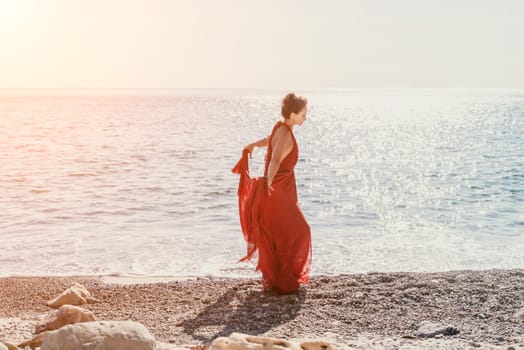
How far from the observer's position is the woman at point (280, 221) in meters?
7.03

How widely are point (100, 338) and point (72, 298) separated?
280 cm

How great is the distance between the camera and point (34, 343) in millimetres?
5500

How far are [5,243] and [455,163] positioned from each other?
2051 cm

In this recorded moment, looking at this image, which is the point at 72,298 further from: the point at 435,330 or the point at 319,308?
the point at 435,330

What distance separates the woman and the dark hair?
40 millimetres

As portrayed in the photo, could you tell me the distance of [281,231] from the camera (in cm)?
712

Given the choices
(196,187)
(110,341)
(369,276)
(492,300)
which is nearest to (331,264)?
Result: (369,276)

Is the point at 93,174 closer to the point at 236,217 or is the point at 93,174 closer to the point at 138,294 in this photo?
the point at 236,217

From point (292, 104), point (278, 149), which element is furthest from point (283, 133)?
point (292, 104)

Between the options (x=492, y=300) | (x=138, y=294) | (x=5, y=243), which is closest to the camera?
(x=492, y=300)

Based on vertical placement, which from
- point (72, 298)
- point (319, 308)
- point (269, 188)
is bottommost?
point (72, 298)

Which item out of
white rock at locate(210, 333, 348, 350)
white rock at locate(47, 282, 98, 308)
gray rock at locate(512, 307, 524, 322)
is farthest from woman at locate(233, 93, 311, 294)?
white rock at locate(210, 333, 348, 350)

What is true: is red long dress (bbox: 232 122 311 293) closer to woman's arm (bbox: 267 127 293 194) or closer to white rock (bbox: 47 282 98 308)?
woman's arm (bbox: 267 127 293 194)

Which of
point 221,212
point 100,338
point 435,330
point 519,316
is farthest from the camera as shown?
point 221,212
